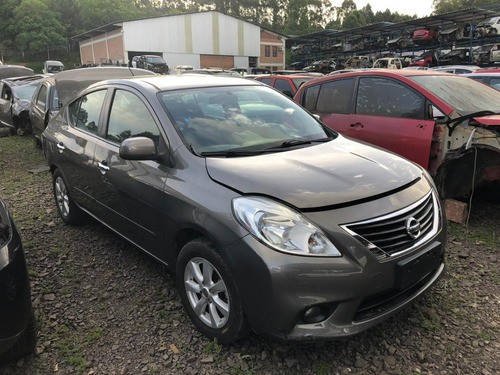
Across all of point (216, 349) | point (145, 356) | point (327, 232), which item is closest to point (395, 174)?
point (327, 232)

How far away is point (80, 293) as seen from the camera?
346 cm

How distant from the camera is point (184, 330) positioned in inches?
Result: 116

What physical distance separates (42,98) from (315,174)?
750cm

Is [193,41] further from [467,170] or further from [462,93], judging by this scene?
[467,170]

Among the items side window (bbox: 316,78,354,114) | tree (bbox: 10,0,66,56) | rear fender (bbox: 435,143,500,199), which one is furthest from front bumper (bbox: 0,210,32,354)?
tree (bbox: 10,0,66,56)

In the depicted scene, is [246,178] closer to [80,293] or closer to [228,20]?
[80,293]

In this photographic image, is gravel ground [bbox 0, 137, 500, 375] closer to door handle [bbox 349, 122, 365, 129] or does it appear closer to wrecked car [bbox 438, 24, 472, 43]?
door handle [bbox 349, 122, 365, 129]

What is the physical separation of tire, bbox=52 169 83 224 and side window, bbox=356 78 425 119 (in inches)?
138

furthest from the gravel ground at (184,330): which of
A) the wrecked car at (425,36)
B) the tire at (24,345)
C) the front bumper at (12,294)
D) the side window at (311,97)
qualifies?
the wrecked car at (425,36)

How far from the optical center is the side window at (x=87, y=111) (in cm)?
400

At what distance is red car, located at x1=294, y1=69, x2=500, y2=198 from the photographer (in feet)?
14.1

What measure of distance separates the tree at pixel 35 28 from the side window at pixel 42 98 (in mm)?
61794

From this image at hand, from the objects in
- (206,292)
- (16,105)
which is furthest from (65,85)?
(206,292)

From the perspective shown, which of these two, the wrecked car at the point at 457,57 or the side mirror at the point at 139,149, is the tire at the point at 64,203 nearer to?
the side mirror at the point at 139,149
